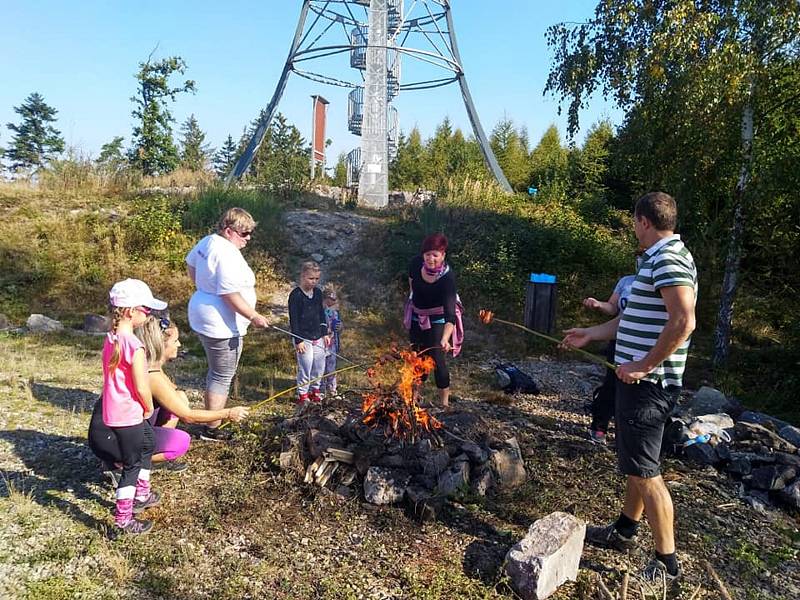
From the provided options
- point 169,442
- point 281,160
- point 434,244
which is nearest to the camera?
point 169,442

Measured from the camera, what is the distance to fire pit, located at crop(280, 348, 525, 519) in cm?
348

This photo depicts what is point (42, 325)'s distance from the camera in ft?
25.6

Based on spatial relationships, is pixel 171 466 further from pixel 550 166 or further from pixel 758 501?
pixel 550 166

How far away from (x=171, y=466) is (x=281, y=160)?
3494 cm

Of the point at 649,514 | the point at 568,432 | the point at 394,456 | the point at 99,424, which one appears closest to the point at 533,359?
the point at 568,432

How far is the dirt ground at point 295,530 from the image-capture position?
2.65m

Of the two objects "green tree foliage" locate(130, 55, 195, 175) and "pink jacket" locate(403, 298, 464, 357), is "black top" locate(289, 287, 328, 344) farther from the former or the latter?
"green tree foliage" locate(130, 55, 195, 175)

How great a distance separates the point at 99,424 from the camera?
2.92 m

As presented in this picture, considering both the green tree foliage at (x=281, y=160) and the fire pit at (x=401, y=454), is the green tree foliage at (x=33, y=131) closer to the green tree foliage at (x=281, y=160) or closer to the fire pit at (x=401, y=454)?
the green tree foliage at (x=281, y=160)

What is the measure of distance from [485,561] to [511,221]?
882 cm

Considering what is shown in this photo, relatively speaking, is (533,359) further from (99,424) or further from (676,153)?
(99,424)

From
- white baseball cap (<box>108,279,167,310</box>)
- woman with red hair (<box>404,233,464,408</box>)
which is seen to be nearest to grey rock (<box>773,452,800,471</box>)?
woman with red hair (<box>404,233,464,408</box>)

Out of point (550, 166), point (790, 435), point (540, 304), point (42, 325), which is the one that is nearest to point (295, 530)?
point (790, 435)

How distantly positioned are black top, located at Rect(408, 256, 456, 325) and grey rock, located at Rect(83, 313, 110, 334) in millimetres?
5574
